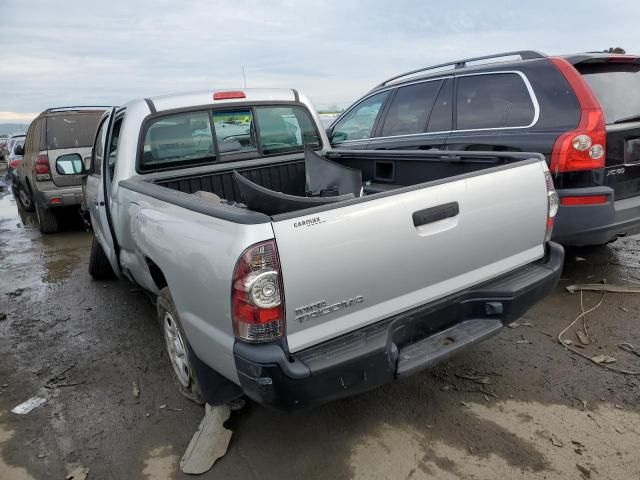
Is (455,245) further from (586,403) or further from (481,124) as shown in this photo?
(481,124)

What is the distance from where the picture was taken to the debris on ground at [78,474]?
243 cm

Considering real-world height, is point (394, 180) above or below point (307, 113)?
below

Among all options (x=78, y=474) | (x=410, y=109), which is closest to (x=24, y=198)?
(x=410, y=109)

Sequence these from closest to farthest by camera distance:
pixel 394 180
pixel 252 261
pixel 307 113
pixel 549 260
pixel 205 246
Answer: pixel 252 261 < pixel 205 246 < pixel 549 260 < pixel 394 180 < pixel 307 113

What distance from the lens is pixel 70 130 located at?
7859 millimetres

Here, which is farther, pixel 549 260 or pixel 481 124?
pixel 481 124

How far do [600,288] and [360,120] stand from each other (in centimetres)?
341

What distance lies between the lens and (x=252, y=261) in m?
1.89

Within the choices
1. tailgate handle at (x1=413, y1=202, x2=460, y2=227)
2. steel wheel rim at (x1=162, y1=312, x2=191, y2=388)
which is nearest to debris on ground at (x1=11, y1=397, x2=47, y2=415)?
steel wheel rim at (x1=162, y1=312, x2=191, y2=388)

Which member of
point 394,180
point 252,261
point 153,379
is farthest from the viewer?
point 394,180

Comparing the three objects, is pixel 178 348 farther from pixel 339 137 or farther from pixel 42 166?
pixel 42 166

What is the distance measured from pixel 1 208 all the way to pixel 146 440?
11.8 m

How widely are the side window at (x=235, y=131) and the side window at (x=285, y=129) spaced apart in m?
0.08

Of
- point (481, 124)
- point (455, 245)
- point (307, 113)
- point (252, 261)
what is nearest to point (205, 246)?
point (252, 261)
